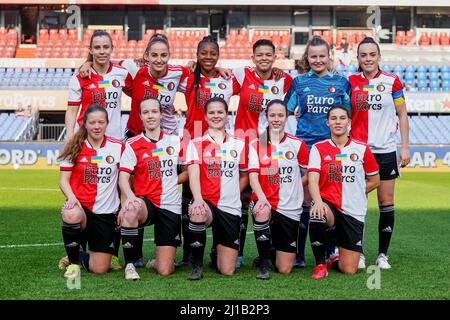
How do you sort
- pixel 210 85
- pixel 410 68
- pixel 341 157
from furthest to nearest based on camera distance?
pixel 410 68
pixel 210 85
pixel 341 157

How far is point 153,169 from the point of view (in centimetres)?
566

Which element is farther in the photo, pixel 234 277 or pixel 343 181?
pixel 343 181

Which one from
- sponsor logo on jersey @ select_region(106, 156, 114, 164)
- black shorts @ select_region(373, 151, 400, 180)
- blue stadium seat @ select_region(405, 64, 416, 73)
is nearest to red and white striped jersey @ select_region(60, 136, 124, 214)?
sponsor logo on jersey @ select_region(106, 156, 114, 164)

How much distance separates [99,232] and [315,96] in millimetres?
2061

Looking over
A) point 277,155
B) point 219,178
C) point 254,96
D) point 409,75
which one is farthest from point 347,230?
point 409,75

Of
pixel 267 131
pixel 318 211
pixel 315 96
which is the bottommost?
pixel 318 211

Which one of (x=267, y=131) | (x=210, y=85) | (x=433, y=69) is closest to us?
(x=267, y=131)

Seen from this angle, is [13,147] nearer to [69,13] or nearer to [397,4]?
[69,13]

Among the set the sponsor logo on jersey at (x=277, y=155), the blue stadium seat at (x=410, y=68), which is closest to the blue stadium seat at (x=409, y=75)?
the blue stadium seat at (x=410, y=68)

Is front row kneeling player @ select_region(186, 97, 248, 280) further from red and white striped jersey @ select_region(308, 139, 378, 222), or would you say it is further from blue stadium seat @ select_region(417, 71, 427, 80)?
blue stadium seat @ select_region(417, 71, 427, 80)

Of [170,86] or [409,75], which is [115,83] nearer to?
[170,86]

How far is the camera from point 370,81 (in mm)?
6109

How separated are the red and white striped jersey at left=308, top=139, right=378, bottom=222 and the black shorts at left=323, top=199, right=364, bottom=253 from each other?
0.12 ft

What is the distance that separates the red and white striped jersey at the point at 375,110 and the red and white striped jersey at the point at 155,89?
1482 millimetres
